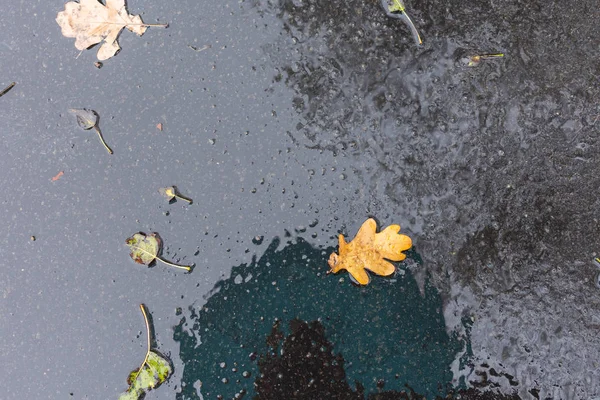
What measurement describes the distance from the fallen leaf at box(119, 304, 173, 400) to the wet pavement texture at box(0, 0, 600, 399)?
0.12ft

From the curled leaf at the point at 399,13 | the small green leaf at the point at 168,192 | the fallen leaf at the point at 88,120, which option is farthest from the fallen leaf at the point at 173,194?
the curled leaf at the point at 399,13

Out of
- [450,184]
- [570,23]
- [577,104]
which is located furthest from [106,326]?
[570,23]

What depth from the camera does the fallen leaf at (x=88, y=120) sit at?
193 cm

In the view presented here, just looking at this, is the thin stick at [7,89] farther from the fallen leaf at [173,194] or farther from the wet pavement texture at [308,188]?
the fallen leaf at [173,194]

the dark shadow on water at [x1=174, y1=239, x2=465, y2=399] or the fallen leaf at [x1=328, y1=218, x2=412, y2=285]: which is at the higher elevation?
the fallen leaf at [x1=328, y1=218, x2=412, y2=285]

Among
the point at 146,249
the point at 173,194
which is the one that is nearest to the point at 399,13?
the point at 173,194

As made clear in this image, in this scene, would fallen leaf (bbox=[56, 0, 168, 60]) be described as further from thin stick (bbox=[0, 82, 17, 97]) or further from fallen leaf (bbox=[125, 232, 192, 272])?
fallen leaf (bbox=[125, 232, 192, 272])

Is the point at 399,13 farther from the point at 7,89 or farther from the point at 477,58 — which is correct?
the point at 7,89

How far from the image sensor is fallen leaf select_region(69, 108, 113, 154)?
1933 millimetres

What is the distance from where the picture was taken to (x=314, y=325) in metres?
1.88

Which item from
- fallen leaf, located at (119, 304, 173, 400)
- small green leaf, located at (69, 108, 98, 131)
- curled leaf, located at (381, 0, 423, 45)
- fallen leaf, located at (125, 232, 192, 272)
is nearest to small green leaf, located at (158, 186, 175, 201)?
fallen leaf, located at (125, 232, 192, 272)

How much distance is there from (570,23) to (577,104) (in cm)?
38

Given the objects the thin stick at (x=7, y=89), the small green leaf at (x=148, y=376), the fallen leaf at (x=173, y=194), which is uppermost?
the thin stick at (x=7, y=89)

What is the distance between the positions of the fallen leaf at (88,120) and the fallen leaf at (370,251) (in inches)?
46.7
